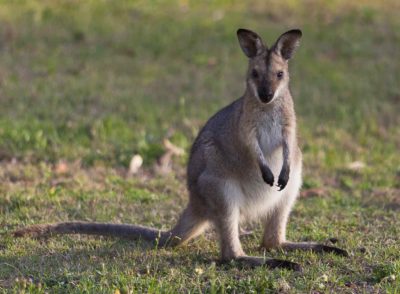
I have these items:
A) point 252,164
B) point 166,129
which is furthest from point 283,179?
point 166,129

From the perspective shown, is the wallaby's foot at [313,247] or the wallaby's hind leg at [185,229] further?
the wallaby's hind leg at [185,229]

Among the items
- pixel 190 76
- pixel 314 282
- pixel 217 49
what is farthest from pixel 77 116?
pixel 314 282

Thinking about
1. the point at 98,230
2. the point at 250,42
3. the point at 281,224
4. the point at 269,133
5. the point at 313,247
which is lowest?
the point at 98,230

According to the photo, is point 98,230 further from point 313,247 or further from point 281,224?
point 313,247

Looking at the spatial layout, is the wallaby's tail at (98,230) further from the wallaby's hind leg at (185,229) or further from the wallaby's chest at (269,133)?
the wallaby's chest at (269,133)

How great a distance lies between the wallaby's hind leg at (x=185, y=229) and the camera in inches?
221

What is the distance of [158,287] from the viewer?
182 inches

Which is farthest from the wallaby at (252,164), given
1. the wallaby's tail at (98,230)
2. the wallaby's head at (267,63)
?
the wallaby's tail at (98,230)

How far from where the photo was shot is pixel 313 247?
562 centimetres

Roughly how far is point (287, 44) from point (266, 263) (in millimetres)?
1527

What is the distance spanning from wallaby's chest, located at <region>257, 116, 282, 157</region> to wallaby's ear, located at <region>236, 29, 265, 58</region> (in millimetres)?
468

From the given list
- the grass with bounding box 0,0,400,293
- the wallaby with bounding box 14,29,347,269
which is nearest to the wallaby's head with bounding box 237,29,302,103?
the wallaby with bounding box 14,29,347,269

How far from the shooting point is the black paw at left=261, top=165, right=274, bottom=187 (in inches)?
209

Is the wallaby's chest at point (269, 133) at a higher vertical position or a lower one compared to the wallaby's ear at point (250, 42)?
lower
